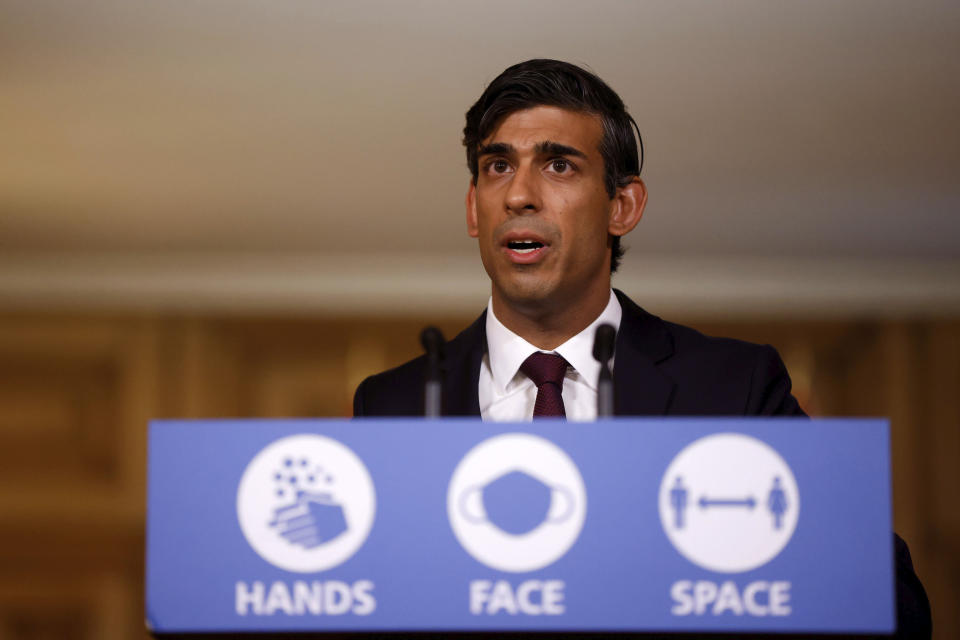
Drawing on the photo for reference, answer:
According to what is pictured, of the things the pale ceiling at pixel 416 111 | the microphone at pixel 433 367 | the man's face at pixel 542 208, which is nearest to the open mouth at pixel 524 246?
the man's face at pixel 542 208

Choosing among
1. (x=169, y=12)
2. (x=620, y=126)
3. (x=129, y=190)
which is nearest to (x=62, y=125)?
(x=129, y=190)

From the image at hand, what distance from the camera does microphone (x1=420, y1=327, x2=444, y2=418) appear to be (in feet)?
3.56

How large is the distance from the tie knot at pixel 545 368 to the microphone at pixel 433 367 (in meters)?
0.40

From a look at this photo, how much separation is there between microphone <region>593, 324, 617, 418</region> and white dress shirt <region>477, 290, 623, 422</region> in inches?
14.4

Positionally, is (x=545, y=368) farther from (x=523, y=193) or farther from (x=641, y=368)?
(x=523, y=193)

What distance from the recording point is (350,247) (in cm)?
629

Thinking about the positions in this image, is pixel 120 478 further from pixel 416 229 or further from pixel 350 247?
pixel 416 229

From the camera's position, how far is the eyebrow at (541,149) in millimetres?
1603

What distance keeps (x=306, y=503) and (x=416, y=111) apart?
3221mm

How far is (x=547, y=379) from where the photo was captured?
151cm

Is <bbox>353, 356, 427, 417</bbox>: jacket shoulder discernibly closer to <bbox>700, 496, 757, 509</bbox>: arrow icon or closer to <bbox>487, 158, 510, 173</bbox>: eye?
<bbox>487, 158, 510, 173</bbox>: eye

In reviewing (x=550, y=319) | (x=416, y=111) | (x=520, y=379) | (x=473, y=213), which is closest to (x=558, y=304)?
(x=550, y=319)

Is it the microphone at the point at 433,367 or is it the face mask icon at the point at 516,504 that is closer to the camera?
the face mask icon at the point at 516,504

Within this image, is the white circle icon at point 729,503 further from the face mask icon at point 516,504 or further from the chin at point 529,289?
the chin at point 529,289
